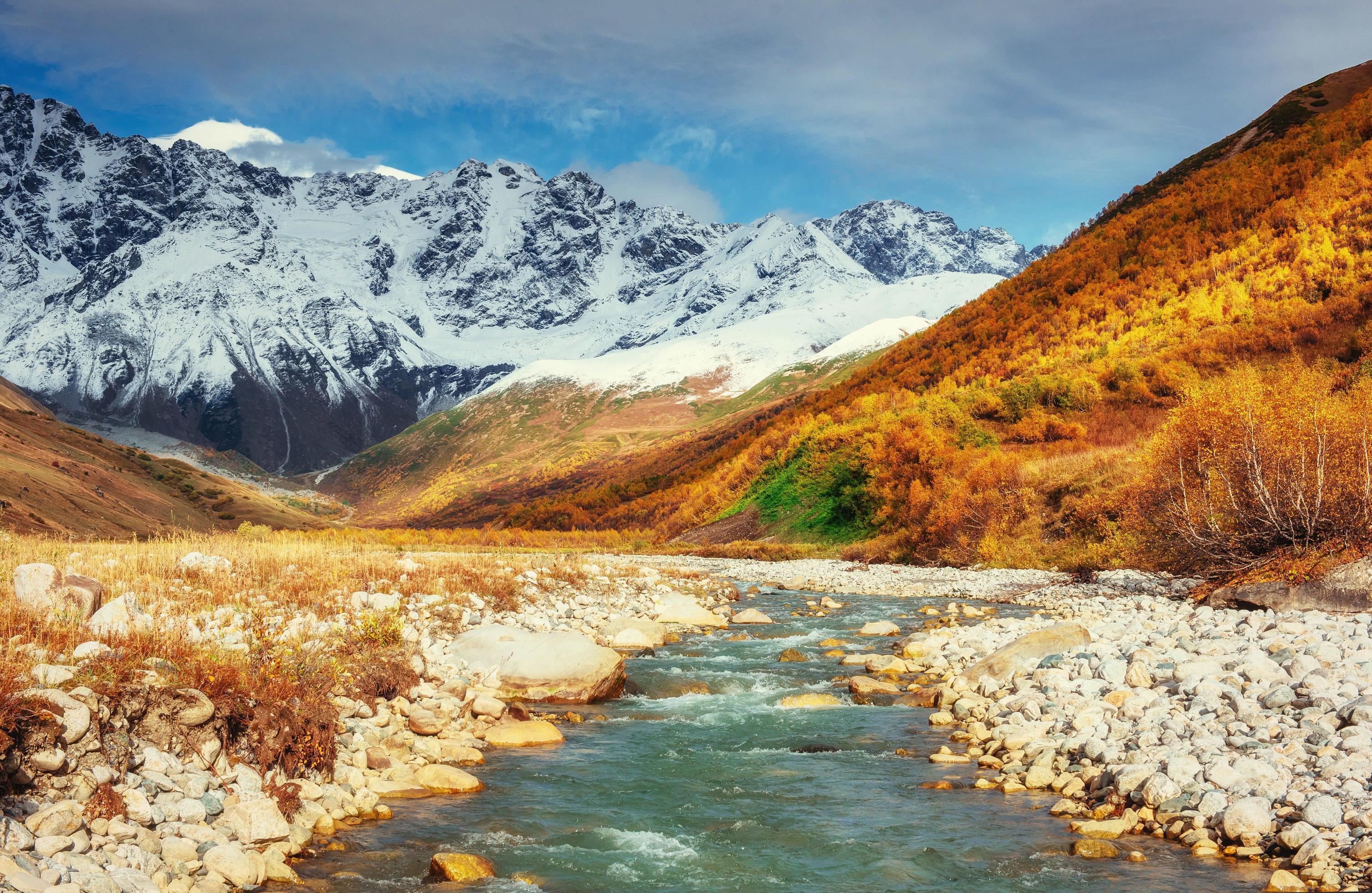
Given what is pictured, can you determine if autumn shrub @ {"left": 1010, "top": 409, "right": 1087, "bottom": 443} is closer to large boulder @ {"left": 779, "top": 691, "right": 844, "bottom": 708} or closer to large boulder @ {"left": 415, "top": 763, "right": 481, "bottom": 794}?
large boulder @ {"left": 779, "top": 691, "right": 844, "bottom": 708}

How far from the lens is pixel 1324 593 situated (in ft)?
55.4

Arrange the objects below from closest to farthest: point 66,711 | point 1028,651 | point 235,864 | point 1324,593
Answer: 1. point 66,711
2. point 235,864
3. point 1028,651
4. point 1324,593

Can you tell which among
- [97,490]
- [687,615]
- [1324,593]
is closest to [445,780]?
[687,615]

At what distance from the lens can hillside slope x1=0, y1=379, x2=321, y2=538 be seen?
44.4m

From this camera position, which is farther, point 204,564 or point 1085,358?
point 1085,358

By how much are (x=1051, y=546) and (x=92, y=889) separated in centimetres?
3818

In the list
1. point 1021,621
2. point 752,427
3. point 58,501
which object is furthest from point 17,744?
point 752,427

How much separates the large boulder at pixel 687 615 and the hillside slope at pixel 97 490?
1530 cm

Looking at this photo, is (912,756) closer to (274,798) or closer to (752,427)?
(274,798)

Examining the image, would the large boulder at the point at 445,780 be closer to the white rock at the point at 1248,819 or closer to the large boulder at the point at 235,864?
the large boulder at the point at 235,864

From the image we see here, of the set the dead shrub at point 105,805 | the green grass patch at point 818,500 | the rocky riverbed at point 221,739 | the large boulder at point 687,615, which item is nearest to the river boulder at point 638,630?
the large boulder at point 687,615

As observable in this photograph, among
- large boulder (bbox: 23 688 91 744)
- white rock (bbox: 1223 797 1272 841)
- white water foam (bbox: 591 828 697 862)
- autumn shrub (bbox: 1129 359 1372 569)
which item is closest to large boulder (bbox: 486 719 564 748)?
white water foam (bbox: 591 828 697 862)

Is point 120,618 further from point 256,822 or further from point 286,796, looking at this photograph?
point 256,822

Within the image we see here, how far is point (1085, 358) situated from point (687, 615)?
42866mm
